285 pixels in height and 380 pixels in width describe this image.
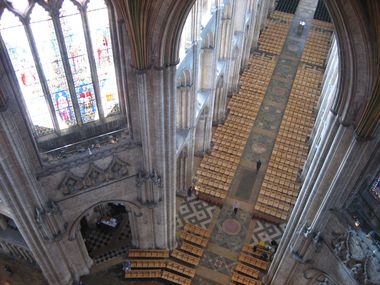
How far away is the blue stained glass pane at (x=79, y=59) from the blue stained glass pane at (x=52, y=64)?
1.32 feet

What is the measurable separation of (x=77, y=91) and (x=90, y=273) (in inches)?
468

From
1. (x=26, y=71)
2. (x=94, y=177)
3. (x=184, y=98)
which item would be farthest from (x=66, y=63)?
(x=184, y=98)

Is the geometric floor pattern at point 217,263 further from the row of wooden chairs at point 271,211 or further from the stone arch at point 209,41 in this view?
the stone arch at point 209,41

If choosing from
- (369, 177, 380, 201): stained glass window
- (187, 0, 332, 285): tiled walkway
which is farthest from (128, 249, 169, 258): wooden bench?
(369, 177, 380, 201): stained glass window

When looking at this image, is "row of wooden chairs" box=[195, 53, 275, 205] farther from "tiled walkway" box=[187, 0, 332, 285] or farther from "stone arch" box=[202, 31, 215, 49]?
"stone arch" box=[202, 31, 215, 49]

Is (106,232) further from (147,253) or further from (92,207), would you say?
(92,207)

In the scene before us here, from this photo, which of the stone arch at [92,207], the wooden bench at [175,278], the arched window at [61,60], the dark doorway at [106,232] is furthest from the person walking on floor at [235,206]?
the arched window at [61,60]

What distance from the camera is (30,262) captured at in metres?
23.2

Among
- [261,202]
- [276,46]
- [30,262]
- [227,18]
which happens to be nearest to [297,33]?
[276,46]

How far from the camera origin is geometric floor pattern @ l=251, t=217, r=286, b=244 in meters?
25.2

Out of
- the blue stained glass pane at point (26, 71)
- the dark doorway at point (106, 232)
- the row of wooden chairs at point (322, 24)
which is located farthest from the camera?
the row of wooden chairs at point (322, 24)

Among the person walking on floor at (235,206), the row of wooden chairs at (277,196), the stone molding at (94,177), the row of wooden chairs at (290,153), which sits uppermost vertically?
the stone molding at (94,177)

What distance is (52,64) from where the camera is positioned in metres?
14.7

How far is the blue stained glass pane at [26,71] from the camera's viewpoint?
13.0m
